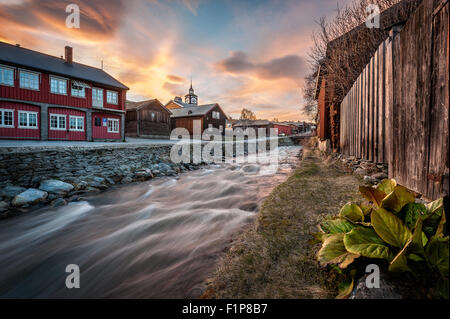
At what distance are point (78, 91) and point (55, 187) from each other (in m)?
15.0

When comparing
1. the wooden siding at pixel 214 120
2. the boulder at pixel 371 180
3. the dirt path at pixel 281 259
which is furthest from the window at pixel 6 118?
the wooden siding at pixel 214 120

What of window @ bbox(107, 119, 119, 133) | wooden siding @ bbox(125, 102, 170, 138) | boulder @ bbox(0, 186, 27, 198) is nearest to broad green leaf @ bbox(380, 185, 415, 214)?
boulder @ bbox(0, 186, 27, 198)

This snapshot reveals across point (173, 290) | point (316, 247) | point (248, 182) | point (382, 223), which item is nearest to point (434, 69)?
point (382, 223)

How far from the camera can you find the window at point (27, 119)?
1498 centimetres

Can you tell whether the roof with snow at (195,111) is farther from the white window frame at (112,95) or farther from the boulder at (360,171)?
the boulder at (360,171)

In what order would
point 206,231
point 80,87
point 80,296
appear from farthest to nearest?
point 80,87 < point 206,231 < point 80,296

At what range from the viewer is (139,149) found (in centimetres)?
1394

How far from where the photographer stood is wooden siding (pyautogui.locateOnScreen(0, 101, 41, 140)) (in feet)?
47.0

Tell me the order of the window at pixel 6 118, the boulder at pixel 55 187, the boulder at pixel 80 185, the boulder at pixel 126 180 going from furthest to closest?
the window at pixel 6 118 < the boulder at pixel 126 180 < the boulder at pixel 80 185 < the boulder at pixel 55 187

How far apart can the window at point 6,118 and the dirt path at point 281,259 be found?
1998 centimetres

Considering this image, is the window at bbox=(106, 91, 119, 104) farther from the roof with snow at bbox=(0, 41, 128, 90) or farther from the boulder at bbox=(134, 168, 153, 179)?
the boulder at bbox=(134, 168, 153, 179)

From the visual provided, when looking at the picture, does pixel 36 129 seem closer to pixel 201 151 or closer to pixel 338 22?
pixel 201 151

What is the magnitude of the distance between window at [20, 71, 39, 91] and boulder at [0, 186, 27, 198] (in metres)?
13.3

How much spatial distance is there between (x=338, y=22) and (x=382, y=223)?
10.3 meters
